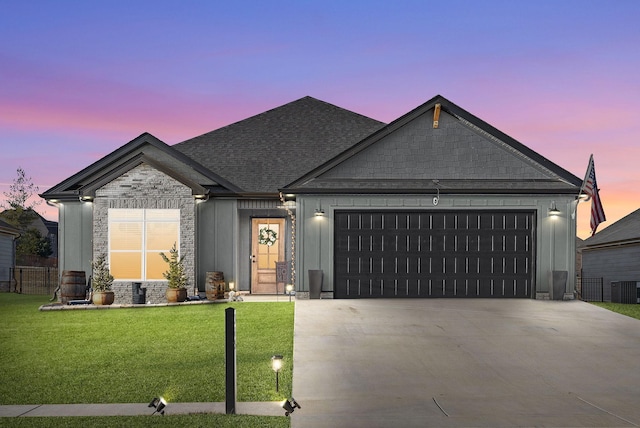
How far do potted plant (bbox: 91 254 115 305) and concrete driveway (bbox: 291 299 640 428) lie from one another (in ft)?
19.2

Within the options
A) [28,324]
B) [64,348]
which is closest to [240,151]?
[28,324]

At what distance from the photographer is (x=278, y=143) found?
77.4 ft

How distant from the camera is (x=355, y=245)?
59.4 ft

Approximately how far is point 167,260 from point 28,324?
4552 millimetres

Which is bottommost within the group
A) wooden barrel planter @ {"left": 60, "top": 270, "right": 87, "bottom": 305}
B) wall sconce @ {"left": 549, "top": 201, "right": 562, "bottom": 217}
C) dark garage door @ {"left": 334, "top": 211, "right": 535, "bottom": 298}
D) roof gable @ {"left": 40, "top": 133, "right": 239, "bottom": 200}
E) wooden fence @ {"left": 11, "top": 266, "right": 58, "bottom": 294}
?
wooden fence @ {"left": 11, "top": 266, "right": 58, "bottom": 294}

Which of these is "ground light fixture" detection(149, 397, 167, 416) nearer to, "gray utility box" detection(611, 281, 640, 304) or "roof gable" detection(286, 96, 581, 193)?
"roof gable" detection(286, 96, 581, 193)

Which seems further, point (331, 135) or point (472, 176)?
point (331, 135)

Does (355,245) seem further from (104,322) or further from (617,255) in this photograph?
(617,255)

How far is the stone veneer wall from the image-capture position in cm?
1914

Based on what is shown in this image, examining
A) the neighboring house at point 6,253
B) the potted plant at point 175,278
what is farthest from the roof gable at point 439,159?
the neighboring house at point 6,253

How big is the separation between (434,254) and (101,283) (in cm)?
957

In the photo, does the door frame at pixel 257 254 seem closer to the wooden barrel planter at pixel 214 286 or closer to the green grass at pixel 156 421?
the wooden barrel planter at pixel 214 286

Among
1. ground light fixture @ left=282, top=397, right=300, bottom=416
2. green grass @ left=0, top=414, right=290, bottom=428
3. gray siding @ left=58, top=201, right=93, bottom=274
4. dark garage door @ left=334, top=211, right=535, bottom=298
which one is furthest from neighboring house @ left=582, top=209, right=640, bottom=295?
green grass @ left=0, top=414, right=290, bottom=428

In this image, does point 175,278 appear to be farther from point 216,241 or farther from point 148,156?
point 148,156
